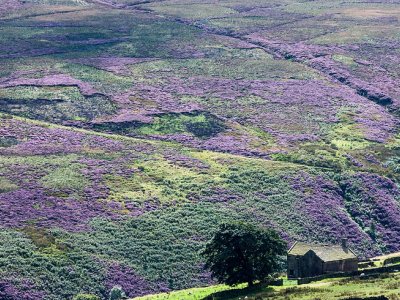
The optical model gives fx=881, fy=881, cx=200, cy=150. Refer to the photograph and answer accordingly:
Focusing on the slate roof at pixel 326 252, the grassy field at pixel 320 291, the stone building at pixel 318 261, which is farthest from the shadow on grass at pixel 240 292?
the slate roof at pixel 326 252

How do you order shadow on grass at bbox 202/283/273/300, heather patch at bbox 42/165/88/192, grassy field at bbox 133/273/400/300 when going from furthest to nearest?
heather patch at bbox 42/165/88/192
shadow on grass at bbox 202/283/273/300
grassy field at bbox 133/273/400/300

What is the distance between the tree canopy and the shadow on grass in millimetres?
900

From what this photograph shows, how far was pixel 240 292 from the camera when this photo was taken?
65812 mm

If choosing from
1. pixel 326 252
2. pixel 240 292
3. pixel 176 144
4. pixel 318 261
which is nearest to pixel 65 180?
pixel 176 144

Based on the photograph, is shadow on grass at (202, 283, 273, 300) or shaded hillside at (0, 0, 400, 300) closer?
shadow on grass at (202, 283, 273, 300)

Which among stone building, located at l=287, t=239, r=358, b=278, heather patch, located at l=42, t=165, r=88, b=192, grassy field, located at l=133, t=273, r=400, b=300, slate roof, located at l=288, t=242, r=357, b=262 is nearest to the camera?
grassy field, located at l=133, t=273, r=400, b=300

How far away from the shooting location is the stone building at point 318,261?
72688 mm

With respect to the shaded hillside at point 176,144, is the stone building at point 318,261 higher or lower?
higher

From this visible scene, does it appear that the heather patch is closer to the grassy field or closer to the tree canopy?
the grassy field

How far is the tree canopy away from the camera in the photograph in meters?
67.9

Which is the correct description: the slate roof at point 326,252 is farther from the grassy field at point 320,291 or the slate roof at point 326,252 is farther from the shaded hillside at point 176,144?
the shaded hillside at point 176,144

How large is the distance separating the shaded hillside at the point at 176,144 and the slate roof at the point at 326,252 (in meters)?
9.98

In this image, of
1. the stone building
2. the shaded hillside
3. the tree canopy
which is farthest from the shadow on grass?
the shaded hillside

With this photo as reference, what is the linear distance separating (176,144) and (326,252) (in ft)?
152
